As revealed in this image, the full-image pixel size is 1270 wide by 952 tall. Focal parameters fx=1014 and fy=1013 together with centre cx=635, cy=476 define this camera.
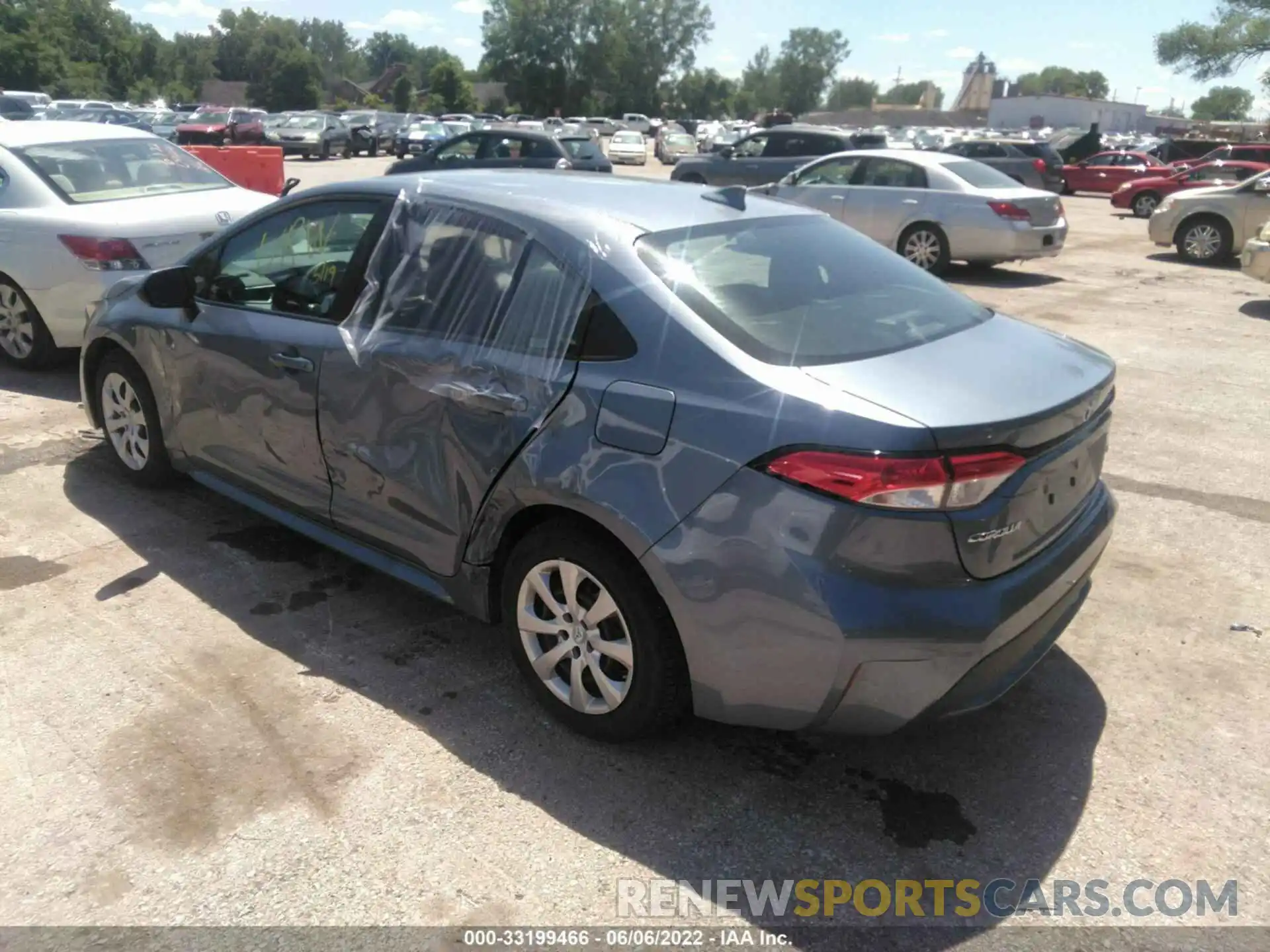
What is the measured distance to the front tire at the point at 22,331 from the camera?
6.84 metres

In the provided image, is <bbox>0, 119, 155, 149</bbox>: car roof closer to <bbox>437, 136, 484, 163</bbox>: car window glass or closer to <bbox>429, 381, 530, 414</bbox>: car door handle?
<bbox>429, 381, 530, 414</bbox>: car door handle

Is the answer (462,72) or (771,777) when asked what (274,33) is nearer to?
(462,72)

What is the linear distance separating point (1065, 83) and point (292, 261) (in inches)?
7154

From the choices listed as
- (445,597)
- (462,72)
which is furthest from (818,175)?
(462,72)

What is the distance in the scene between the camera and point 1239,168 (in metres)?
20.7

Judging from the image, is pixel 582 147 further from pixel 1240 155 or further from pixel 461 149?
pixel 1240 155

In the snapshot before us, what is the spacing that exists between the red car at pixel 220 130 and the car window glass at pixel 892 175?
2674 cm

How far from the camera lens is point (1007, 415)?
8.73ft

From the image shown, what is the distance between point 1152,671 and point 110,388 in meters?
4.80

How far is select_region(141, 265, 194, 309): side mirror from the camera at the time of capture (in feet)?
14.6

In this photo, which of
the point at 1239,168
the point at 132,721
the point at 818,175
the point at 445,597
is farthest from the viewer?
the point at 1239,168

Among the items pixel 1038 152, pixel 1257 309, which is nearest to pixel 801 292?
pixel 1257 309

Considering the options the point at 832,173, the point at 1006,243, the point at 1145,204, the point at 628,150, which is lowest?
the point at 1145,204

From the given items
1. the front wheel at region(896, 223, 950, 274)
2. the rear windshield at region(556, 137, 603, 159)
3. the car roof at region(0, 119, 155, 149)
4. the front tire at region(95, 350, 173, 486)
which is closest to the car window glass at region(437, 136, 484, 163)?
the rear windshield at region(556, 137, 603, 159)
